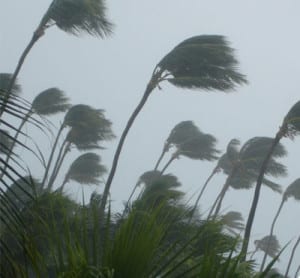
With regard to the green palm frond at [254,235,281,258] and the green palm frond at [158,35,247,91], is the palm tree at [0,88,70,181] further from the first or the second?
the green palm frond at [254,235,281,258]

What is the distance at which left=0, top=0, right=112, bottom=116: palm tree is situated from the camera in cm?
1571

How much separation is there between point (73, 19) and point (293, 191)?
74.9ft

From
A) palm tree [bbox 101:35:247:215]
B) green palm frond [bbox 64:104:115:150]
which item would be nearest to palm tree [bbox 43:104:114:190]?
green palm frond [bbox 64:104:115:150]

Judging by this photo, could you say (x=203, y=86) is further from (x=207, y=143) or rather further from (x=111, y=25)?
(x=207, y=143)

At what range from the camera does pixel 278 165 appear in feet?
78.0

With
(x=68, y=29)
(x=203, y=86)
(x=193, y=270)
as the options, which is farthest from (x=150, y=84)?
(x=193, y=270)

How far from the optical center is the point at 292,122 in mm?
15953

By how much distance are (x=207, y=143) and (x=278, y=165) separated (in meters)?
7.21

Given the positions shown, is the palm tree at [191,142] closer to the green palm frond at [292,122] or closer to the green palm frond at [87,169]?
the green palm frond at [87,169]

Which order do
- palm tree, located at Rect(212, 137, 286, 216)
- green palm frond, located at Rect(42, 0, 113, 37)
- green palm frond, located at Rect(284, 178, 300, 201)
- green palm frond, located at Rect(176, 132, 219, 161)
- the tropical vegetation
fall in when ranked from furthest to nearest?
green palm frond, located at Rect(284, 178, 300, 201), green palm frond, located at Rect(176, 132, 219, 161), palm tree, located at Rect(212, 137, 286, 216), green palm frond, located at Rect(42, 0, 113, 37), the tropical vegetation

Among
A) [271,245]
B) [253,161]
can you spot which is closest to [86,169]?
[253,161]

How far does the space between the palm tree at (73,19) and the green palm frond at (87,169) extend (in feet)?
54.5

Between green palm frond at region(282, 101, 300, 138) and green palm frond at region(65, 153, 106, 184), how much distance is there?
17915 millimetres

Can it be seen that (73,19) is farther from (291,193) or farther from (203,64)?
(291,193)
